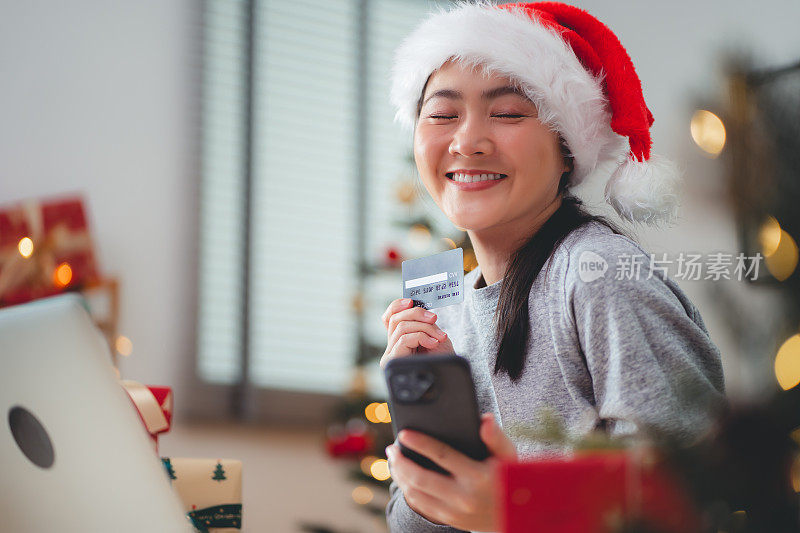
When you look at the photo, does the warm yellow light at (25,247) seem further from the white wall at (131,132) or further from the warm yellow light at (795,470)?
the warm yellow light at (795,470)

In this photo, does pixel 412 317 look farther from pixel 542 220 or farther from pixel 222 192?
pixel 222 192

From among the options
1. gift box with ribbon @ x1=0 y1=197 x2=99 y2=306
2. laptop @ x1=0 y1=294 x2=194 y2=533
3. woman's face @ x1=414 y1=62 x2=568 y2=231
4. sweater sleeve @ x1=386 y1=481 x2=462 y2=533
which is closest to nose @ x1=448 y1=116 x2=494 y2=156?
woman's face @ x1=414 y1=62 x2=568 y2=231

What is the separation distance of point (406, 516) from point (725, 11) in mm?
2378

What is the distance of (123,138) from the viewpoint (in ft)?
7.82

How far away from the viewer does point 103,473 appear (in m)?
0.61

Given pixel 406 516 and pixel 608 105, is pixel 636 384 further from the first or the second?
pixel 608 105

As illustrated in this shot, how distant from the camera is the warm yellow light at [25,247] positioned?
6.72 ft

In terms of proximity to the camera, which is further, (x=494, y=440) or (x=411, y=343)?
(x=411, y=343)

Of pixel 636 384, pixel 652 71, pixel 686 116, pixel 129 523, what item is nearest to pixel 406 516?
pixel 636 384

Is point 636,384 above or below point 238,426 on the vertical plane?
above

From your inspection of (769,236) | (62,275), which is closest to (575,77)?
(769,236)

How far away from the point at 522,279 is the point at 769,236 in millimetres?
510

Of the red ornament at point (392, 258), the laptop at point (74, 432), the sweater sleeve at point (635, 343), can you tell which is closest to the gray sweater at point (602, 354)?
the sweater sleeve at point (635, 343)

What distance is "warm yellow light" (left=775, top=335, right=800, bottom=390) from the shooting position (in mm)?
536
